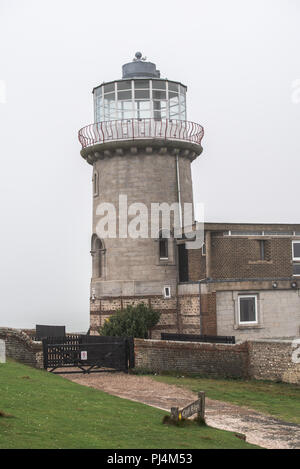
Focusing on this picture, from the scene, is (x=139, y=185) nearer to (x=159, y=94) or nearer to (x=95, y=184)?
(x=95, y=184)

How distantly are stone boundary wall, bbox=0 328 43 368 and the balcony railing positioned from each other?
1317 centimetres

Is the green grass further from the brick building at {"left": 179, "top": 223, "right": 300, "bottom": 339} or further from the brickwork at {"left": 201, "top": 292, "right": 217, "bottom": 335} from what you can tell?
the brick building at {"left": 179, "top": 223, "right": 300, "bottom": 339}

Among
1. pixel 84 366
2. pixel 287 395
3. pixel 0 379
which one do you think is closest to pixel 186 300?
pixel 84 366

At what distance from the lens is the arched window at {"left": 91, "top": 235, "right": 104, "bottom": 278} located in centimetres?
4406

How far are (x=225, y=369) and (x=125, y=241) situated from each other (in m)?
12.2

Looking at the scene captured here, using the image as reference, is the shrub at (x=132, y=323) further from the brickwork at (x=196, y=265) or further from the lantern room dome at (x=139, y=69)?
the lantern room dome at (x=139, y=69)

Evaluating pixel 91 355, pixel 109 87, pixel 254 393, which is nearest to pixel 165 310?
pixel 91 355

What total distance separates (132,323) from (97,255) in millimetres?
6802

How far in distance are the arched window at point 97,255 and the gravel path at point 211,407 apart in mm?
11365

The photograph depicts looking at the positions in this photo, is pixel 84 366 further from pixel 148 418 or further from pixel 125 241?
pixel 148 418

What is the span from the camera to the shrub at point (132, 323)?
3891cm

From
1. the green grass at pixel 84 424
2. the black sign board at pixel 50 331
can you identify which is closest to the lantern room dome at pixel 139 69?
the black sign board at pixel 50 331

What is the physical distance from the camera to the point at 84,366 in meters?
36.0

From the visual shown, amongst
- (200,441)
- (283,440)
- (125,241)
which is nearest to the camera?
(200,441)
